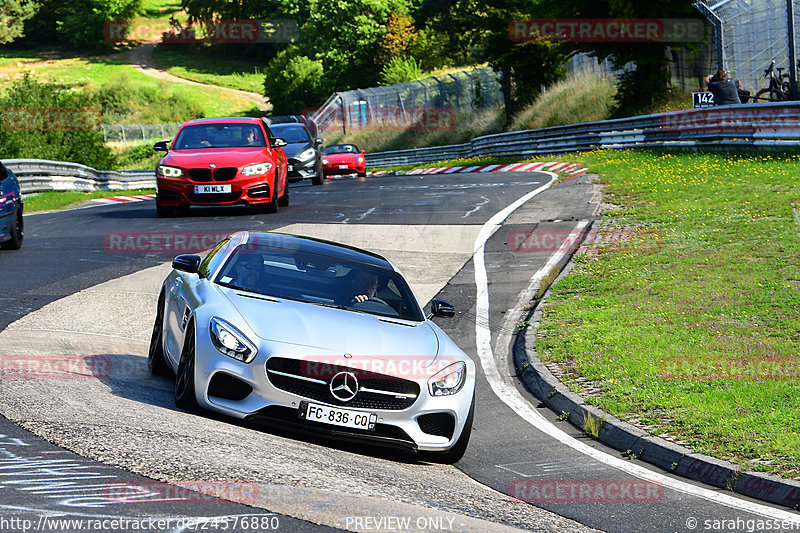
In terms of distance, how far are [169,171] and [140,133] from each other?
6198 centimetres

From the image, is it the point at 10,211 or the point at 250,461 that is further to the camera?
the point at 10,211

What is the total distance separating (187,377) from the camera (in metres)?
7.15

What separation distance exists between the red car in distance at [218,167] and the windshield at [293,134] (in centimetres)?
842

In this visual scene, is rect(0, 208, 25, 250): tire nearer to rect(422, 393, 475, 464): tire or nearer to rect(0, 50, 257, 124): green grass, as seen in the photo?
rect(422, 393, 475, 464): tire

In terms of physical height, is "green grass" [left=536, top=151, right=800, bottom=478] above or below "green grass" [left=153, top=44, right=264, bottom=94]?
below

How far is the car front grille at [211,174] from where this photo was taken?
19.2 metres

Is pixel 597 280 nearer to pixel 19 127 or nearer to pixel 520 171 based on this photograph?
pixel 520 171

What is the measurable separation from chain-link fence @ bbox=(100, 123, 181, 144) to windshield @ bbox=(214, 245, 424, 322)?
2807 inches

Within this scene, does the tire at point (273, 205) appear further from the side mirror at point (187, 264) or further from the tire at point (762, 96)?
the tire at point (762, 96)

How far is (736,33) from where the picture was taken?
30.4 m

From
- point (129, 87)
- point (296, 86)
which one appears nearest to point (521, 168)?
point (296, 86)

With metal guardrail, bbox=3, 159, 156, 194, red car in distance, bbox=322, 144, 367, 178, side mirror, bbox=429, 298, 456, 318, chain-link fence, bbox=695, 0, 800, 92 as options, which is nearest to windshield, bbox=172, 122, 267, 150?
metal guardrail, bbox=3, 159, 156, 194

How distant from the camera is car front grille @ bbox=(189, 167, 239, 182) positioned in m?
19.2

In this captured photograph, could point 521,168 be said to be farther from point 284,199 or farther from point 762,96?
point 284,199
